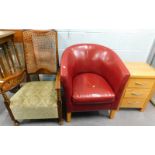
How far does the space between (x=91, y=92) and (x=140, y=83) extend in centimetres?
61

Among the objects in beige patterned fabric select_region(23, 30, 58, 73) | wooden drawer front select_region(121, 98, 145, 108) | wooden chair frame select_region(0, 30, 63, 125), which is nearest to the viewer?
wooden chair frame select_region(0, 30, 63, 125)

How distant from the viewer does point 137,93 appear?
4.85 ft

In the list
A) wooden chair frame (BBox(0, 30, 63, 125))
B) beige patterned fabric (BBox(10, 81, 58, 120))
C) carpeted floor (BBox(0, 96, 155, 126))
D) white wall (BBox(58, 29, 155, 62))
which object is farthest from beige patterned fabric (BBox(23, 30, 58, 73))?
carpeted floor (BBox(0, 96, 155, 126))

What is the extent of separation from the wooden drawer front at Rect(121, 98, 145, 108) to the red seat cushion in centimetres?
36

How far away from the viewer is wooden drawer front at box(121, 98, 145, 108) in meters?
1.54

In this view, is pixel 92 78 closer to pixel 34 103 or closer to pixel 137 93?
pixel 137 93

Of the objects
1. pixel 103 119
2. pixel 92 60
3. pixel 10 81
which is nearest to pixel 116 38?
pixel 92 60

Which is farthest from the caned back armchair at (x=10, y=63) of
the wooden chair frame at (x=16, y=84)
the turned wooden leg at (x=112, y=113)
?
the turned wooden leg at (x=112, y=113)

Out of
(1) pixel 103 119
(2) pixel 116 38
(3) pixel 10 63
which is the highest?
(2) pixel 116 38

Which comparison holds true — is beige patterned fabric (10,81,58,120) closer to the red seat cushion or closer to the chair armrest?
the chair armrest

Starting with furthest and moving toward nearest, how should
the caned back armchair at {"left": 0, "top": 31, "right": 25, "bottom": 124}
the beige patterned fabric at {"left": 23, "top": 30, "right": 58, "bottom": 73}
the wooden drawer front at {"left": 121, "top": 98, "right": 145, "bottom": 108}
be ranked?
the wooden drawer front at {"left": 121, "top": 98, "right": 145, "bottom": 108} < the beige patterned fabric at {"left": 23, "top": 30, "right": 58, "bottom": 73} < the caned back armchair at {"left": 0, "top": 31, "right": 25, "bottom": 124}

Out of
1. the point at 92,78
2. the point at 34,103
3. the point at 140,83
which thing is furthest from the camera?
the point at 92,78
